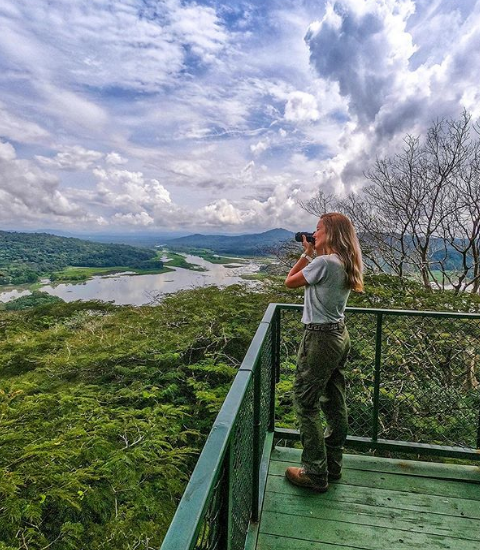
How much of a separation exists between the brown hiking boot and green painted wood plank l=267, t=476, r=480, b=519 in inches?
1.4

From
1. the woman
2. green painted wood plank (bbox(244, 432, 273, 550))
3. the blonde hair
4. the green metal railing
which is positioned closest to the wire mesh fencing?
the green metal railing

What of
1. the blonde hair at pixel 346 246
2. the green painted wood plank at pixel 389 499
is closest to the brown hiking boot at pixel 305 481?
the green painted wood plank at pixel 389 499

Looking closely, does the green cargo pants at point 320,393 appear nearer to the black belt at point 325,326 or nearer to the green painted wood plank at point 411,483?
the black belt at point 325,326

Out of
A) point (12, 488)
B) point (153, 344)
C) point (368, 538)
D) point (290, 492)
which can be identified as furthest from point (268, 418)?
point (153, 344)

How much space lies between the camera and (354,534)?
212 centimetres

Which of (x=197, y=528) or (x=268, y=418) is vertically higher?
(x=197, y=528)

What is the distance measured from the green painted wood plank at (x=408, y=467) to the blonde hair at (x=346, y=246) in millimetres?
1498

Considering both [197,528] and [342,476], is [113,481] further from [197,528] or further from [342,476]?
[197,528]

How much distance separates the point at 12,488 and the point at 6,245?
177 ft

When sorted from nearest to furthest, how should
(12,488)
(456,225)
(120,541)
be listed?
(12,488) → (120,541) → (456,225)

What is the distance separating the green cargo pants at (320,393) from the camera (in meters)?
2.13

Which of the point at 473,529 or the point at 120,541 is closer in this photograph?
the point at 473,529

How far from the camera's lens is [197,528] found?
0.71m

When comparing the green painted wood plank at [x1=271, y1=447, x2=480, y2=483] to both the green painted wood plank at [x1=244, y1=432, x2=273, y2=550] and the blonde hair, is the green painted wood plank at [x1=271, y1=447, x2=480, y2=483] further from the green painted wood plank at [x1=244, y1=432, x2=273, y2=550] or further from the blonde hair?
the blonde hair
